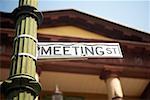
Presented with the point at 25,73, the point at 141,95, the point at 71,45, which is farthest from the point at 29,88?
the point at 141,95

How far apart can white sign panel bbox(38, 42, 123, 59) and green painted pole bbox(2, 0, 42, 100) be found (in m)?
0.23

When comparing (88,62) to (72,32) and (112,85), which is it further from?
(72,32)

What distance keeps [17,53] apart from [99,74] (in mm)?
9593

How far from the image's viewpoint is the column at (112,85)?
1146 centimetres

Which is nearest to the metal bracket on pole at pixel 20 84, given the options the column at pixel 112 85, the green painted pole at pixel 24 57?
the green painted pole at pixel 24 57

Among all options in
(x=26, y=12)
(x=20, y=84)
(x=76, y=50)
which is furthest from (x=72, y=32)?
(x=20, y=84)

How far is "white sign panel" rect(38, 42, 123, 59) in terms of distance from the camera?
375 cm

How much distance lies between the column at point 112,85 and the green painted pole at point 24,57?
25.7 feet

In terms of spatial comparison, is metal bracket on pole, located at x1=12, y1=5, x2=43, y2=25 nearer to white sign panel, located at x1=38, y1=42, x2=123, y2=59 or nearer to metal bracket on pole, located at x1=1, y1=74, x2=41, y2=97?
white sign panel, located at x1=38, y1=42, x2=123, y2=59

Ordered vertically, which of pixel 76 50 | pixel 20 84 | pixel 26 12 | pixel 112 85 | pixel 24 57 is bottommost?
pixel 20 84

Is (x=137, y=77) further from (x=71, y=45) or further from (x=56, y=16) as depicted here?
(x=71, y=45)

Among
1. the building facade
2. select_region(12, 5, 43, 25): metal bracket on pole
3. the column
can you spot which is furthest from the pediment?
select_region(12, 5, 43, 25): metal bracket on pole

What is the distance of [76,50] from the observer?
3.89m

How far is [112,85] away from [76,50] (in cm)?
824
